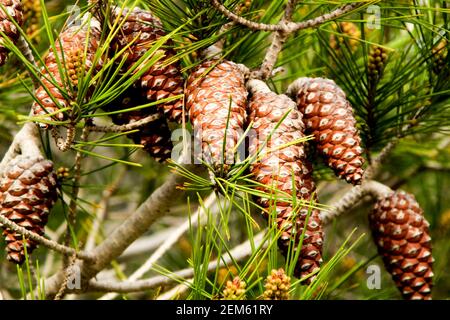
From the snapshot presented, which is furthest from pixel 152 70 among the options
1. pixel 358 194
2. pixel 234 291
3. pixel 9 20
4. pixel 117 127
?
pixel 358 194

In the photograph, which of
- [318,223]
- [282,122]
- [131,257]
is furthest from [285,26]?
[131,257]

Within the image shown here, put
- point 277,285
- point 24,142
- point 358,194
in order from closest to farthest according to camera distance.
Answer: point 277,285 < point 24,142 < point 358,194

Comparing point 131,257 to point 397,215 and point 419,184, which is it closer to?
point 419,184

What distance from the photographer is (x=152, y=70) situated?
95cm

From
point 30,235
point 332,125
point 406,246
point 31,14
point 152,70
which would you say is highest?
point 31,14

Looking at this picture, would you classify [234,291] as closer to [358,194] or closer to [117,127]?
[117,127]

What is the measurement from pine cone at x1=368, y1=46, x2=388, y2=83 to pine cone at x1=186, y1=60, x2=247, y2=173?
31cm

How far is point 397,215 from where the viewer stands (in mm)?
1159

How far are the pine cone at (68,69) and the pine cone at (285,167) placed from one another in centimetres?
24

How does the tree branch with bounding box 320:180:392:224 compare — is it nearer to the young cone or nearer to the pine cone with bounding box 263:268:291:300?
the pine cone with bounding box 263:268:291:300

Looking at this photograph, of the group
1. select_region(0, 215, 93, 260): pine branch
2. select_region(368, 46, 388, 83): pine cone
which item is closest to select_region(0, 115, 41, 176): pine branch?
select_region(0, 215, 93, 260): pine branch

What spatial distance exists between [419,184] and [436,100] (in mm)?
1007

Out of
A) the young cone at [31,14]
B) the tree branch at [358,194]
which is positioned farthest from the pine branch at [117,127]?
the young cone at [31,14]

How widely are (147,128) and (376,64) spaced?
430 millimetres
